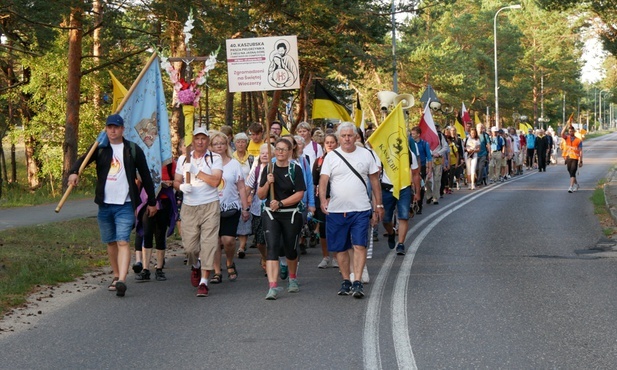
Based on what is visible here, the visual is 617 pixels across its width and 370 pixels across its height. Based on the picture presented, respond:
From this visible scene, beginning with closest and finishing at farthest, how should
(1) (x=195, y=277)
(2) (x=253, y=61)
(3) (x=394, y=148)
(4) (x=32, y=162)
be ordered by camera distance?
(1) (x=195, y=277)
(2) (x=253, y=61)
(3) (x=394, y=148)
(4) (x=32, y=162)

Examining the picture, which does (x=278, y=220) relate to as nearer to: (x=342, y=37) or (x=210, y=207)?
(x=210, y=207)

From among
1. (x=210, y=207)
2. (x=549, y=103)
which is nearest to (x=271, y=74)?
(x=210, y=207)

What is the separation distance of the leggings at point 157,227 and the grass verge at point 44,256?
3.39 feet

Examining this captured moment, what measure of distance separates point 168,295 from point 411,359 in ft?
13.0

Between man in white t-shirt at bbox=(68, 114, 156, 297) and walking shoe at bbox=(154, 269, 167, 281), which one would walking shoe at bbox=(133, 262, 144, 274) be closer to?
walking shoe at bbox=(154, 269, 167, 281)

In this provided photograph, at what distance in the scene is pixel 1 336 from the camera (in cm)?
808

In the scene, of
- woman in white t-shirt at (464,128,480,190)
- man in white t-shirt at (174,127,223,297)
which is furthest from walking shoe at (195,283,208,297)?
woman in white t-shirt at (464,128,480,190)

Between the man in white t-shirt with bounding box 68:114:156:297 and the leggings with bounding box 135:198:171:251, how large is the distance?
0.97 m

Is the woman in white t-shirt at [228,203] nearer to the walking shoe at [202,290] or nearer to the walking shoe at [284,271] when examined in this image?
the walking shoe at [284,271]

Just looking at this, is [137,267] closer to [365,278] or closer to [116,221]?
[116,221]

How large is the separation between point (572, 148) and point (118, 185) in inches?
678

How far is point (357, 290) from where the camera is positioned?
9.55 metres

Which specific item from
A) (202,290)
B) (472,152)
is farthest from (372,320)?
(472,152)

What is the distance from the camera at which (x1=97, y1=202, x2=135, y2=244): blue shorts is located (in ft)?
33.2
